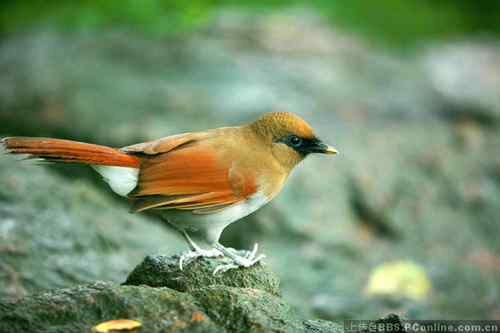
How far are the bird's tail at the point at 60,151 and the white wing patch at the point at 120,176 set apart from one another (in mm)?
81

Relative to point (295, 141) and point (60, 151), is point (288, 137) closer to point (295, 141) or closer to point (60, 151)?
point (295, 141)

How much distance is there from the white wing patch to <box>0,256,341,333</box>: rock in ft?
3.44

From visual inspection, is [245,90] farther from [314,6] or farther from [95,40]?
[314,6]

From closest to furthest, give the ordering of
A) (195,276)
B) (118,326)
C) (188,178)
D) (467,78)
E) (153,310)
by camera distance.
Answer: (118,326) < (153,310) < (195,276) < (188,178) < (467,78)

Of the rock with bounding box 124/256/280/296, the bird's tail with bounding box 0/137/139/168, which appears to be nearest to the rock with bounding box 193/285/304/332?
the rock with bounding box 124/256/280/296

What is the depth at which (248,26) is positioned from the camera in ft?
37.4

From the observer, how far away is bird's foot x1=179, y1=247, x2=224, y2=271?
179 inches

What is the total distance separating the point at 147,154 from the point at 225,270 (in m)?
0.87

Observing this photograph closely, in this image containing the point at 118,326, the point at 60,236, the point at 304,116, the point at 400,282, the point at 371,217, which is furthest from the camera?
the point at 304,116

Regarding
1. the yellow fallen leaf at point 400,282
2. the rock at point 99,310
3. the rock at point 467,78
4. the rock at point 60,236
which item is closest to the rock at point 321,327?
the rock at point 99,310

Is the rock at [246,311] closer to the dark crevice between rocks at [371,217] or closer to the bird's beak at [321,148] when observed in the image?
the bird's beak at [321,148]

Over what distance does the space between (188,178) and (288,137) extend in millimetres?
709

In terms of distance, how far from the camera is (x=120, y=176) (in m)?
4.76

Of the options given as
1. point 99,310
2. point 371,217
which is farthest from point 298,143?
point 371,217
